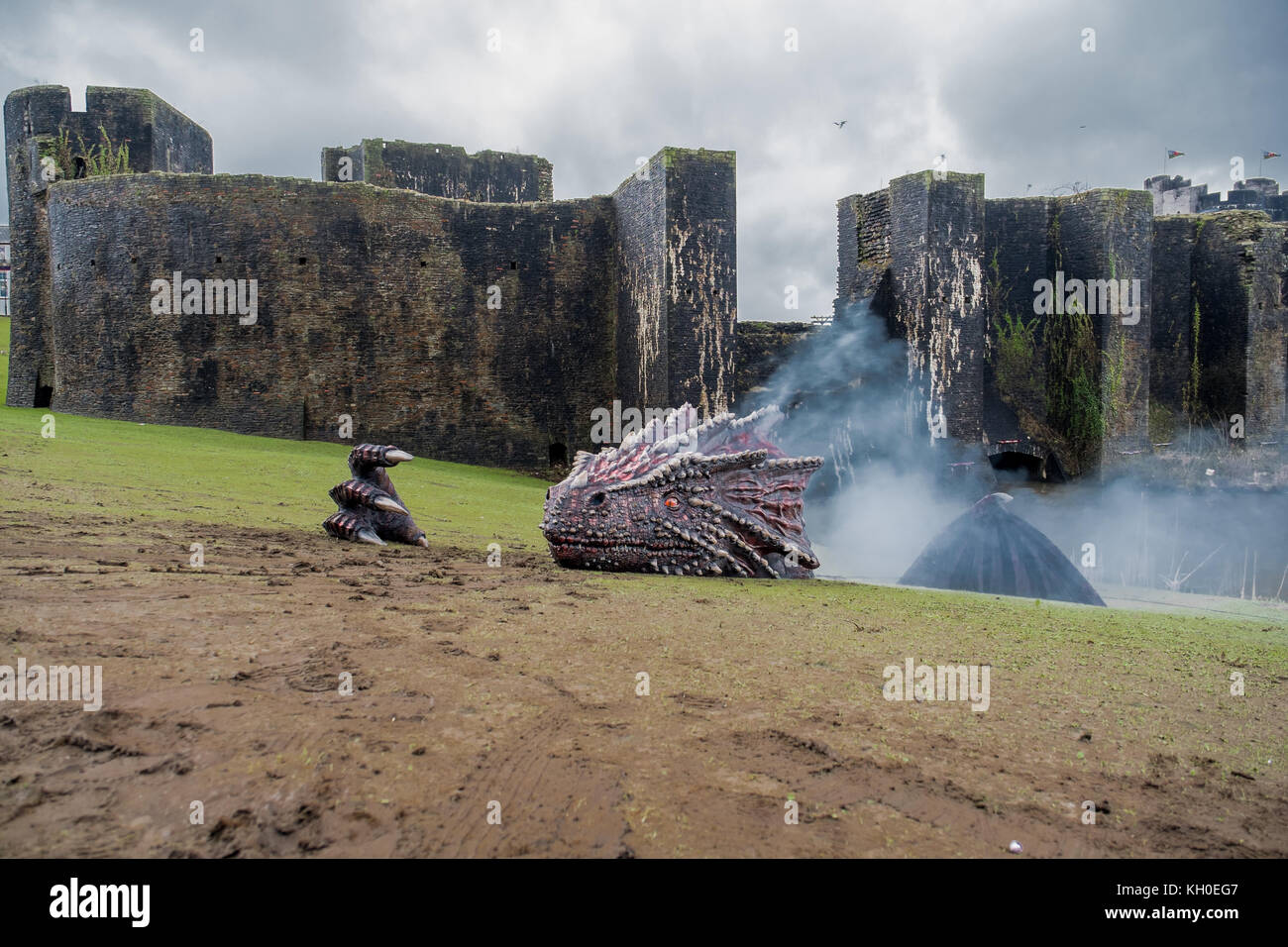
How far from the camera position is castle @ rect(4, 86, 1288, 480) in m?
16.5

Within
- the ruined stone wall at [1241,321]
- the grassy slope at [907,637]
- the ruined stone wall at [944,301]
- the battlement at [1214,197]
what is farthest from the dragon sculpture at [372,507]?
the battlement at [1214,197]

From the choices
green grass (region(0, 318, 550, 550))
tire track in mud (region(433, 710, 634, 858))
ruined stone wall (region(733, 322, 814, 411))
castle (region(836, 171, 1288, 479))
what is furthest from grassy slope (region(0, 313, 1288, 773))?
castle (region(836, 171, 1288, 479))

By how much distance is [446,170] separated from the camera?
23.7 metres

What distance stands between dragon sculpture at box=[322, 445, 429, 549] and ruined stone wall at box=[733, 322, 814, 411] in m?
12.1

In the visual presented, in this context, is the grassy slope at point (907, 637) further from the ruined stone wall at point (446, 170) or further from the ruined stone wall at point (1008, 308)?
the ruined stone wall at point (446, 170)

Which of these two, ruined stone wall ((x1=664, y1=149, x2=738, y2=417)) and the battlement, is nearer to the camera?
ruined stone wall ((x1=664, y1=149, x2=738, y2=417))

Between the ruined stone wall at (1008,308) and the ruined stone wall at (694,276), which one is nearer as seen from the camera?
the ruined stone wall at (694,276)

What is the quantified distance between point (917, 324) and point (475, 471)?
30.5 feet

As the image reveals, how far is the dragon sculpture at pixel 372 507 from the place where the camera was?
5.87 m

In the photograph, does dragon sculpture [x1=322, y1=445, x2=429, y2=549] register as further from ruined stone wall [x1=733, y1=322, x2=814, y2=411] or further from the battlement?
the battlement

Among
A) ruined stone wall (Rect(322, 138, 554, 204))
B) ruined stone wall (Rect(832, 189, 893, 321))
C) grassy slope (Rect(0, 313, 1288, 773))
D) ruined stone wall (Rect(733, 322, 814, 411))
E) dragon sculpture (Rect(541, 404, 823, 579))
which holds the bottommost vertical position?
grassy slope (Rect(0, 313, 1288, 773))

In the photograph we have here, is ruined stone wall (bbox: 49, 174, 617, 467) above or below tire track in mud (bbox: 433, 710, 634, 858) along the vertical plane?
above

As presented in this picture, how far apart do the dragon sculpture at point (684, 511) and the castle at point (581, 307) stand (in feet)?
34.6

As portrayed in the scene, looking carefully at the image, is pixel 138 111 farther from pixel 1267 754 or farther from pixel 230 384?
pixel 1267 754
